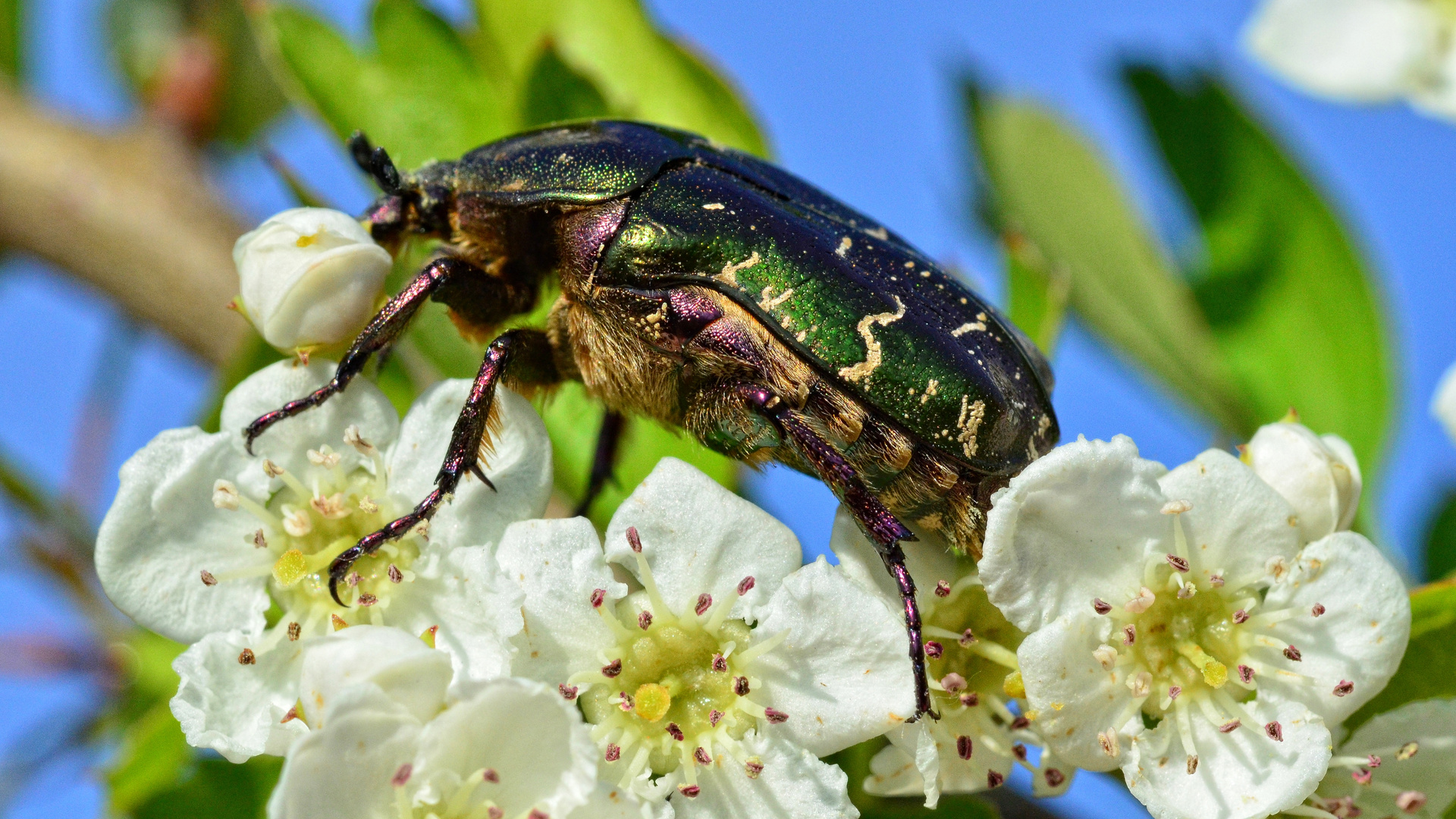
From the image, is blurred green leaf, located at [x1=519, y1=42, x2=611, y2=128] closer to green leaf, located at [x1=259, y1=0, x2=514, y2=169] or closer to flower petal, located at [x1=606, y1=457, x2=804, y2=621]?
green leaf, located at [x1=259, y1=0, x2=514, y2=169]

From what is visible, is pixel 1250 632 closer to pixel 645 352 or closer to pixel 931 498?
pixel 931 498

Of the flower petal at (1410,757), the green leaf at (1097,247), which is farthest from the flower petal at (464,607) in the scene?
the green leaf at (1097,247)

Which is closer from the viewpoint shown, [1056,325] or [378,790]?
[378,790]

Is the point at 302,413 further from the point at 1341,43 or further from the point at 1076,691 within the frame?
the point at 1341,43

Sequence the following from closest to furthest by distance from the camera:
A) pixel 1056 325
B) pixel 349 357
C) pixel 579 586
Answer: pixel 579 586
pixel 349 357
pixel 1056 325

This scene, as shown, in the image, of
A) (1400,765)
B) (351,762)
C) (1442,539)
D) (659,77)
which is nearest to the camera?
(351,762)

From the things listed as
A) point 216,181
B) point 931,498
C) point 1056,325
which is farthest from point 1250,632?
point 216,181

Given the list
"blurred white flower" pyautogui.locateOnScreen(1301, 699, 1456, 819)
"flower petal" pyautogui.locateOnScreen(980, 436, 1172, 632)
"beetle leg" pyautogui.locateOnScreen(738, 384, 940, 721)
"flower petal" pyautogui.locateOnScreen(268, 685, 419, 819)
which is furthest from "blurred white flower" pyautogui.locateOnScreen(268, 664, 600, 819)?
"blurred white flower" pyautogui.locateOnScreen(1301, 699, 1456, 819)

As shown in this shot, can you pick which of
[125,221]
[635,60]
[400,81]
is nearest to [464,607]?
[400,81]
